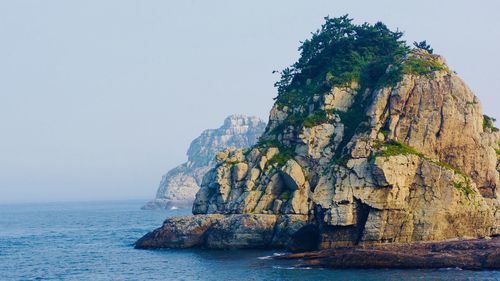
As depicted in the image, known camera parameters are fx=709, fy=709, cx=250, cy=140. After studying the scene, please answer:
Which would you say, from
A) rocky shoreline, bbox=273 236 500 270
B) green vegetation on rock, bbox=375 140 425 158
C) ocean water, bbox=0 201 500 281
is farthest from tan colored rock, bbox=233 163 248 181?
rocky shoreline, bbox=273 236 500 270

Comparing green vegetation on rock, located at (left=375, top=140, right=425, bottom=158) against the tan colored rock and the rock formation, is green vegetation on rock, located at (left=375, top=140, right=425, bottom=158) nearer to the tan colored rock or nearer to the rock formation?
the rock formation

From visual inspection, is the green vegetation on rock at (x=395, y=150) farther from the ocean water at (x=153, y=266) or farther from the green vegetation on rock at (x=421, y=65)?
the ocean water at (x=153, y=266)

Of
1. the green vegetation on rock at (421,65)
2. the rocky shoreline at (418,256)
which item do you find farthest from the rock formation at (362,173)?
the rocky shoreline at (418,256)

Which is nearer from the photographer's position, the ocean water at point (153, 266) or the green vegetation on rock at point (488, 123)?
the ocean water at point (153, 266)

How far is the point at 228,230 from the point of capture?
79875 mm

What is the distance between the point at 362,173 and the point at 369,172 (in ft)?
2.45

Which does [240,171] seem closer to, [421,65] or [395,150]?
[395,150]

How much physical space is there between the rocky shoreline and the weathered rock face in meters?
4.91

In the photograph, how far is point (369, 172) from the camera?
72.6m

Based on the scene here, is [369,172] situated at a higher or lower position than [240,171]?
lower

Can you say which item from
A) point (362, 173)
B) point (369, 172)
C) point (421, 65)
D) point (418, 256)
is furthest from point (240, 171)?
point (418, 256)

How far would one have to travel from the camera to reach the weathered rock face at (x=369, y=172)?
71.2 m

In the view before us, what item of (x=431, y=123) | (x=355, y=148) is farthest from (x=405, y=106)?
(x=355, y=148)

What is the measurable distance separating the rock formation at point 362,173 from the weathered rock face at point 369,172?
0.11m
